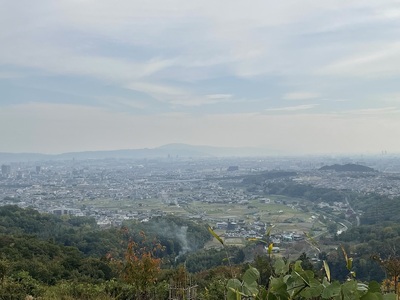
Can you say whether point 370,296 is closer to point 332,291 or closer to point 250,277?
point 332,291

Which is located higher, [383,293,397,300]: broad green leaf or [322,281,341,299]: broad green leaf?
[322,281,341,299]: broad green leaf

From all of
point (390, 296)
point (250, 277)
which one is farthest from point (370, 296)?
point (250, 277)

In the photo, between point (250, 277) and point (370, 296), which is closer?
point (370, 296)

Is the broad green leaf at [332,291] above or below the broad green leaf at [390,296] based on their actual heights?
above

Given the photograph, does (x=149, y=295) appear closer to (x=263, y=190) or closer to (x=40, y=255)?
(x=40, y=255)

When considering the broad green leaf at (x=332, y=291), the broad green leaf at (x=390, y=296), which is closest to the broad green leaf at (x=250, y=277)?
the broad green leaf at (x=332, y=291)

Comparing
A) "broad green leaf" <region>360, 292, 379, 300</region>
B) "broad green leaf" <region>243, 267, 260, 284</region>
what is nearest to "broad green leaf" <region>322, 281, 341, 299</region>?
"broad green leaf" <region>360, 292, 379, 300</region>

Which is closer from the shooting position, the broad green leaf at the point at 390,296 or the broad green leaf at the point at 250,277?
the broad green leaf at the point at 390,296

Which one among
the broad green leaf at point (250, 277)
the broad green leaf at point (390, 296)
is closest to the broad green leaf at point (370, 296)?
the broad green leaf at point (390, 296)

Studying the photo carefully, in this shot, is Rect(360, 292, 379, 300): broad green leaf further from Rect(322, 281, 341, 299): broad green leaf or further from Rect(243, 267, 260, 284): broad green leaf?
Rect(243, 267, 260, 284): broad green leaf

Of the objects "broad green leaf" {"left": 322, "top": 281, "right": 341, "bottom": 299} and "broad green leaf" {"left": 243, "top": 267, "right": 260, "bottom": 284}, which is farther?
"broad green leaf" {"left": 243, "top": 267, "right": 260, "bottom": 284}

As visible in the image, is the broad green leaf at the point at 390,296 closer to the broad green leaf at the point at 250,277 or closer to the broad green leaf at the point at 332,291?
the broad green leaf at the point at 332,291

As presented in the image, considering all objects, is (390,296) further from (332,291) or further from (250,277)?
(250,277)
